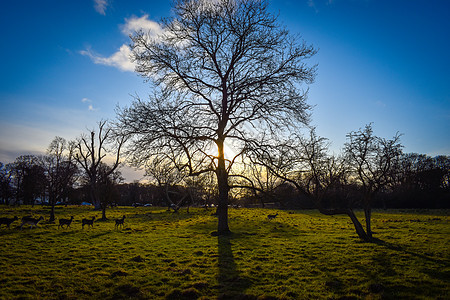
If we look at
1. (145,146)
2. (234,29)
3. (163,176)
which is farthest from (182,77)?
(163,176)

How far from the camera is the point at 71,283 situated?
311 inches

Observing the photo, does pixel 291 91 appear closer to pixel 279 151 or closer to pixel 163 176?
pixel 279 151

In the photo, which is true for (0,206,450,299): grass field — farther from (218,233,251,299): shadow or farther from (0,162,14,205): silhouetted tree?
(0,162,14,205): silhouetted tree

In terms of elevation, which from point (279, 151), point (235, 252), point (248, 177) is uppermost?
point (279, 151)

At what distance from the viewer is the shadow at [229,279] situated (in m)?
7.01

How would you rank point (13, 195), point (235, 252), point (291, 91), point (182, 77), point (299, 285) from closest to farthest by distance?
1. point (299, 285)
2. point (235, 252)
3. point (291, 91)
4. point (182, 77)
5. point (13, 195)

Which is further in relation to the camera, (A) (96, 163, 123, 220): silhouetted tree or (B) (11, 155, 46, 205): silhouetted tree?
(B) (11, 155, 46, 205): silhouetted tree

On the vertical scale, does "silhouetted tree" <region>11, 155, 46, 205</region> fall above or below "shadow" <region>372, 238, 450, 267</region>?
above

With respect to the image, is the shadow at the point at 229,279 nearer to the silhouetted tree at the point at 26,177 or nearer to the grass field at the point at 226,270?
the grass field at the point at 226,270

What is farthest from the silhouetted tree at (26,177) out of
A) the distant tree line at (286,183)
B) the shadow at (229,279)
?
the shadow at (229,279)

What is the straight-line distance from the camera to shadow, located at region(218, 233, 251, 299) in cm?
701

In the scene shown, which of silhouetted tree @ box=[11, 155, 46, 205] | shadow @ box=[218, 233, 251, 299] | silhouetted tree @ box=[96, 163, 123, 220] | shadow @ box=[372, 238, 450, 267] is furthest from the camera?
silhouetted tree @ box=[11, 155, 46, 205]

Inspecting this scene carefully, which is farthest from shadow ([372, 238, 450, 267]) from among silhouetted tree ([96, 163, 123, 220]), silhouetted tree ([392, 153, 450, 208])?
silhouetted tree ([392, 153, 450, 208])

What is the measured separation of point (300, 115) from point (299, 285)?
33.6ft
